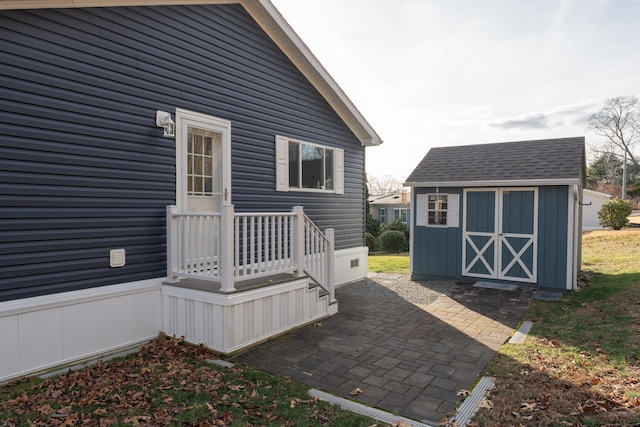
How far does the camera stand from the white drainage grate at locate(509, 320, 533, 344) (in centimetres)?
518

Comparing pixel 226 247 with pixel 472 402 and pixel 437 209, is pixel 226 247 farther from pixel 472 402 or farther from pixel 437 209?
pixel 437 209

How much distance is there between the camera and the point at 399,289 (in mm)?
8586

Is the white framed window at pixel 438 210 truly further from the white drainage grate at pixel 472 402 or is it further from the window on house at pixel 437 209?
the white drainage grate at pixel 472 402

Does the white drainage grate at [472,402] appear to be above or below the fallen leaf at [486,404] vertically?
below

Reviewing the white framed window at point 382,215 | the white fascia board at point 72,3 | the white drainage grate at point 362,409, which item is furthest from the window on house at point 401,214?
the white drainage grate at point 362,409

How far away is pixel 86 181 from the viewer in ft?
14.7

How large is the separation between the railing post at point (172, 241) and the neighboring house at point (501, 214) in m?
6.15

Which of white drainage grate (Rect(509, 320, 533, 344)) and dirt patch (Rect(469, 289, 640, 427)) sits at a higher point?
dirt patch (Rect(469, 289, 640, 427))

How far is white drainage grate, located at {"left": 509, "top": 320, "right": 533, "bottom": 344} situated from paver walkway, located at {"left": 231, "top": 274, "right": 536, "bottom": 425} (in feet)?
0.41

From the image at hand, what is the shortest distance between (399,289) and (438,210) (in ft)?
7.62

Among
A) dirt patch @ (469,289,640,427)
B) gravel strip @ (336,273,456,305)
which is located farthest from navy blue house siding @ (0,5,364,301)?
dirt patch @ (469,289,640,427)

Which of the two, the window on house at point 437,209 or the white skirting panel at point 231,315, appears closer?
the white skirting panel at point 231,315

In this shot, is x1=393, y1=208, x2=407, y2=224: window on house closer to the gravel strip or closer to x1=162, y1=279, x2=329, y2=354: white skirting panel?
the gravel strip

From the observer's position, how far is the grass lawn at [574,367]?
3.19 metres
